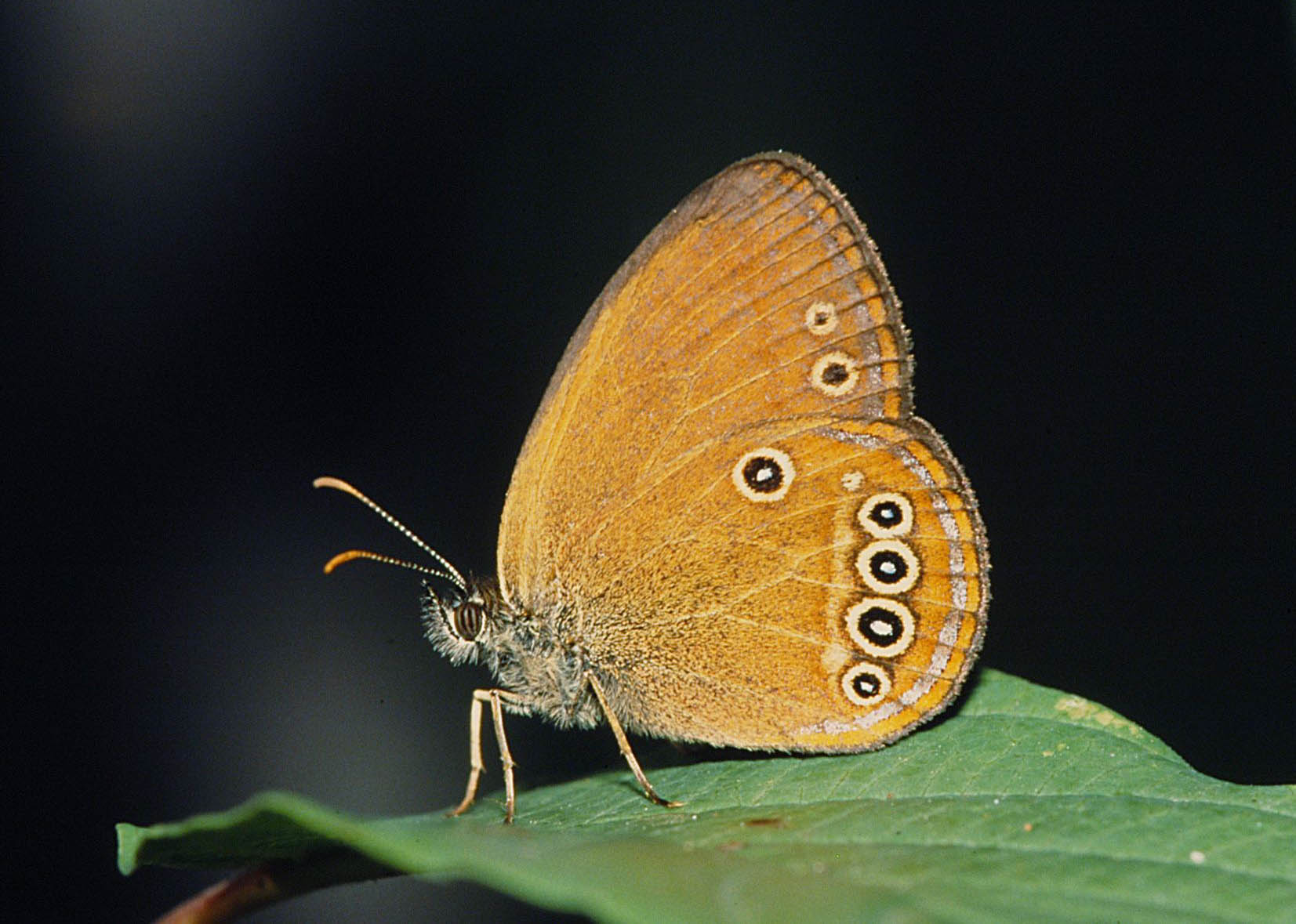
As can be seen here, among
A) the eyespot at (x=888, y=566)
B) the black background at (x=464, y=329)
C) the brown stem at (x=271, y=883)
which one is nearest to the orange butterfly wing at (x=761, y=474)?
the eyespot at (x=888, y=566)

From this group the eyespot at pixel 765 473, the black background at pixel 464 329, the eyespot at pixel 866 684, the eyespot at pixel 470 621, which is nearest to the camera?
the eyespot at pixel 866 684

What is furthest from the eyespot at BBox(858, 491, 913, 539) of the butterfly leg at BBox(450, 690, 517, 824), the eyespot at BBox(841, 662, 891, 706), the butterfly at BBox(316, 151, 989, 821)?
the butterfly leg at BBox(450, 690, 517, 824)

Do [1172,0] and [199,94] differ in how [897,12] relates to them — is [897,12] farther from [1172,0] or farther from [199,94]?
[199,94]

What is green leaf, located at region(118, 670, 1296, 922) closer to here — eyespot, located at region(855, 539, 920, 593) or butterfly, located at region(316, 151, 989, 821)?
butterfly, located at region(316, 151, 989, 821)

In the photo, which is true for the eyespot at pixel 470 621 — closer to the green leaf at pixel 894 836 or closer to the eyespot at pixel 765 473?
the green leaf at pixel 894 836

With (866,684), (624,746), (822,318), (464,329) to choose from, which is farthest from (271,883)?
(464,329)
